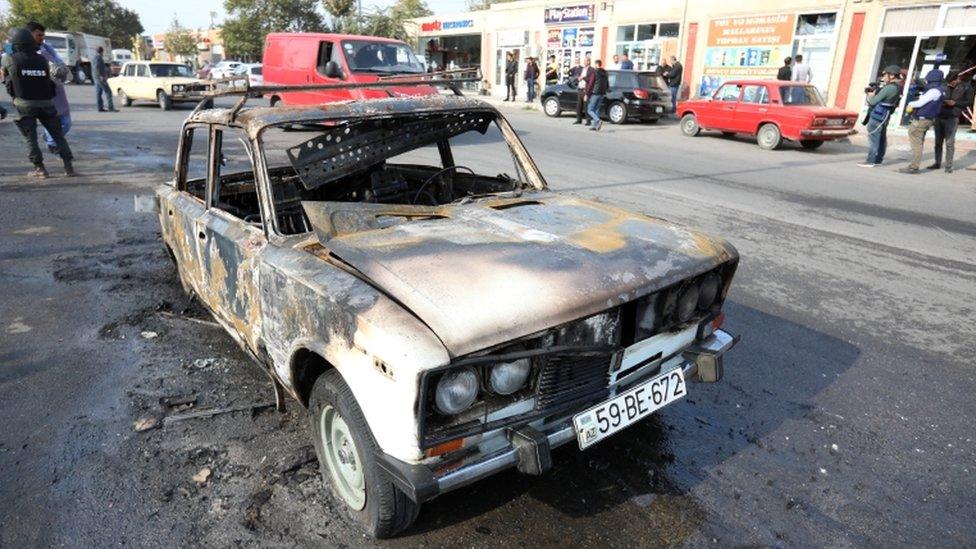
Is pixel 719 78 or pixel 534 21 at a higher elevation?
pixel 534 21

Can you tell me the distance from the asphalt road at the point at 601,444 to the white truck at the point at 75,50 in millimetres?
38654

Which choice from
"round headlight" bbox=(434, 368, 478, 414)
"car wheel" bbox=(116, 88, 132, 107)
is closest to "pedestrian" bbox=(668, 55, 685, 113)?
"car wheel" bbox=(116, 88, 132, 107)

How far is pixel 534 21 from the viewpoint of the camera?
1182 inches

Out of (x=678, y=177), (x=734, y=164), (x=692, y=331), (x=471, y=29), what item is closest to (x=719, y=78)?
(x=734, y=164)

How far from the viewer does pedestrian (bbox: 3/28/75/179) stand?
7.91 m

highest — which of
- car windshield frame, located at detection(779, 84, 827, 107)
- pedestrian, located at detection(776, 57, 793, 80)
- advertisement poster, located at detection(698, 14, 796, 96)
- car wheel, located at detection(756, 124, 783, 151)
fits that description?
advertisement poster, located at detection(698, 14, 796, 96)

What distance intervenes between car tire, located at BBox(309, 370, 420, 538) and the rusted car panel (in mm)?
480

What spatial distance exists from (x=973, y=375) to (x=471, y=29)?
3470 centimetres

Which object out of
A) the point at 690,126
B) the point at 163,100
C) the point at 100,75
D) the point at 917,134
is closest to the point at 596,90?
the point at 690,126

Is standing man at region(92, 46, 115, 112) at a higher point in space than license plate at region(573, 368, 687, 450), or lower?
higher

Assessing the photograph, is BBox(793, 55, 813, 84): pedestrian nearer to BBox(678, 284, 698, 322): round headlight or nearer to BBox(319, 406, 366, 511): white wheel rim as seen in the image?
BBox(678, 284, 698, 322): round headlight

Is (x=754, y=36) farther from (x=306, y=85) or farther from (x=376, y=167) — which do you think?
(x=306, y=85)

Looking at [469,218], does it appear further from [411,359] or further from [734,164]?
[734,164]

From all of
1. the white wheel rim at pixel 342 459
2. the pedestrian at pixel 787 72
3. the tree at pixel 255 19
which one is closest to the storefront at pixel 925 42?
the pedestrian at pixel 787 72
